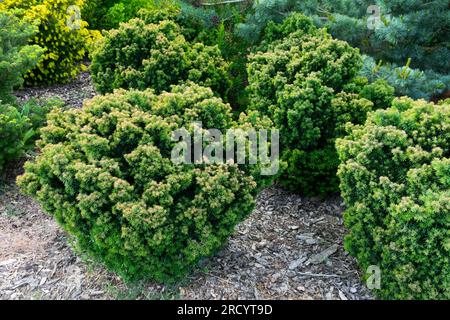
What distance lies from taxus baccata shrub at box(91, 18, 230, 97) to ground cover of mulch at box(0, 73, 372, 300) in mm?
1333

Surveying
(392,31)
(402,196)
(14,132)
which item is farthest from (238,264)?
(392,31)

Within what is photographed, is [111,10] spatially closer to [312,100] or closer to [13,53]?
[13,53]

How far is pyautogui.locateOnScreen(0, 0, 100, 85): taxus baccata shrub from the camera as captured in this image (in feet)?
19.9

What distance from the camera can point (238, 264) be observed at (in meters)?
3.71

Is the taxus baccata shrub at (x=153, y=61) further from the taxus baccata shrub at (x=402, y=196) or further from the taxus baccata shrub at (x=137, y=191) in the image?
the taxus baccata shrub at (x=402, y=196)

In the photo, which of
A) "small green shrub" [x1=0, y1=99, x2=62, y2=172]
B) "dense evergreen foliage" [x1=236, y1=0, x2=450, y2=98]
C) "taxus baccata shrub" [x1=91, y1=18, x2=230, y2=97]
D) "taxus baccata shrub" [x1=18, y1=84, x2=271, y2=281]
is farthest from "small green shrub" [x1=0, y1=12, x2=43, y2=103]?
"dense evergreen foliage" [x1=236, y1=0, x2=450, y2=98]

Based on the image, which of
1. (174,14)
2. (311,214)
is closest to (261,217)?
(311,214)

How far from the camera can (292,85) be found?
4059 mm

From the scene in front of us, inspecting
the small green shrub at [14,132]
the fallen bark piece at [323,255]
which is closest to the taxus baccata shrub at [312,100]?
the fallen bark piece at [323,255]

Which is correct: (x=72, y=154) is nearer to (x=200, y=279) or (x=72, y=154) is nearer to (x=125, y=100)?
(x=125, y=100)

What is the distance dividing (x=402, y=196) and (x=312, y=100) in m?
1.26

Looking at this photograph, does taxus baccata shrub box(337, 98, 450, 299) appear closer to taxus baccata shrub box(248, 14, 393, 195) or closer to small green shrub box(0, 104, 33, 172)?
taxus baccata shrub box(248, 14, 393, 195)

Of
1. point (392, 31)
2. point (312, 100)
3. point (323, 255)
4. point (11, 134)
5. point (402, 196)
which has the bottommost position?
point (323, 255)
